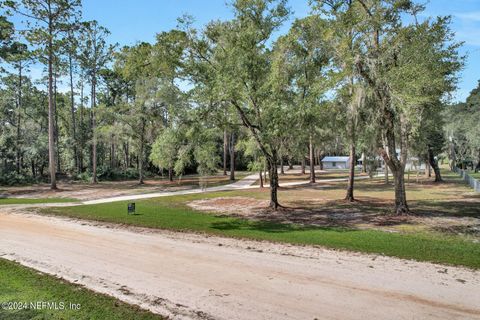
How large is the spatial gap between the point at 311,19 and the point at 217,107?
6.31m

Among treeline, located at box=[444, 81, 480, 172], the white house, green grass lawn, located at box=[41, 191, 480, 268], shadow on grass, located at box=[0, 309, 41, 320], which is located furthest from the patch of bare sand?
the white house

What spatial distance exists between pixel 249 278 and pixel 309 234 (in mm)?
5250

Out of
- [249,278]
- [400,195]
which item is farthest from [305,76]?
[249,278]

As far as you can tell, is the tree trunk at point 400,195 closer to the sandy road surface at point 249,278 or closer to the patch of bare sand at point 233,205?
the patch of bare sand at point 233,205

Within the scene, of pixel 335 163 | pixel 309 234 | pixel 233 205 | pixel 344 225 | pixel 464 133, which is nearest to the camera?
pixel 309 234

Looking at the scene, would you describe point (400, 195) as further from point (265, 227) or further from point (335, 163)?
point (335, 163)

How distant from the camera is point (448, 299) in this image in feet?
22.7

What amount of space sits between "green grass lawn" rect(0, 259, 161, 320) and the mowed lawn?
6.45 metres

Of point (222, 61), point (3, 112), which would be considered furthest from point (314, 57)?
point (3, 112)

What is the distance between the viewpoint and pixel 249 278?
822cm

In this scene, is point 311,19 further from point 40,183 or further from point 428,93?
point 40,183

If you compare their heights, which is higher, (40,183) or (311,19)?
(311,19)

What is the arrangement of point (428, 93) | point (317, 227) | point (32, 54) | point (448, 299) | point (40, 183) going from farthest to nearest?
point (40, 183), point (32, 54), point (428, 93), point (317, 227), point (448, 299)

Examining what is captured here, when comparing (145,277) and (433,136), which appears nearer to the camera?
(145,277)
